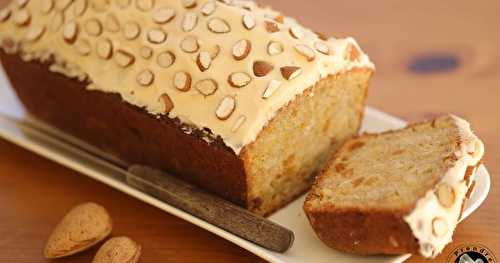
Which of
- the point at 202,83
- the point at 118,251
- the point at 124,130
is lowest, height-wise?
the point at 118,251

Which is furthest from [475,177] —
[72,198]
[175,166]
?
[72,198]

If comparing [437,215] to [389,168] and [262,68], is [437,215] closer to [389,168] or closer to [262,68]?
[389,168]

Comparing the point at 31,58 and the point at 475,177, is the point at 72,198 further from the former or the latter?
the point at 475,177

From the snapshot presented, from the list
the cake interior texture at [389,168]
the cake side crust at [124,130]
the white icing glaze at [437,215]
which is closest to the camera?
the white icing glaze at [437,215]

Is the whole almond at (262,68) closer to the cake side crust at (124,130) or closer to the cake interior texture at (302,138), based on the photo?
the cake interior texture at (302,138)

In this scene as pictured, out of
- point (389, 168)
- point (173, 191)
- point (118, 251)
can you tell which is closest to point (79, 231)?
point (118, 251)

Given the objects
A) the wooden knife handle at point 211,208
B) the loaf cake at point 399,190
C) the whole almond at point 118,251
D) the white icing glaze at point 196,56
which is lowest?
the whole almond at point 118,251

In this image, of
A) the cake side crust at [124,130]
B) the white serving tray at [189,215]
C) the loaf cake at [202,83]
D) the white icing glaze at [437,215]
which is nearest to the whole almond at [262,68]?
the loaf cake at [202,83]

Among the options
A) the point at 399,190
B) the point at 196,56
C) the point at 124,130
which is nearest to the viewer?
the point at 399,190
